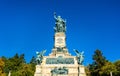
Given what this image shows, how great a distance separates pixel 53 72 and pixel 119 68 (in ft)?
57.3

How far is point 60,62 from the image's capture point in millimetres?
Answer: 39406

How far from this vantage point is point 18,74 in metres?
47.3

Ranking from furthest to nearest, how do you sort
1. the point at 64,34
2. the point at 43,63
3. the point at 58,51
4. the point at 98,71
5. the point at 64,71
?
the point at 98,71 → the point at 64,34 → the point at 58,51 → the point at 43,63 → the point at 64,71

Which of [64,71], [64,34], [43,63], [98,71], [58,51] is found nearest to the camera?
[64,71]

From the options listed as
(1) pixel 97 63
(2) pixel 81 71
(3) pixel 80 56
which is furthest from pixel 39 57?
(1) pixel 97 63

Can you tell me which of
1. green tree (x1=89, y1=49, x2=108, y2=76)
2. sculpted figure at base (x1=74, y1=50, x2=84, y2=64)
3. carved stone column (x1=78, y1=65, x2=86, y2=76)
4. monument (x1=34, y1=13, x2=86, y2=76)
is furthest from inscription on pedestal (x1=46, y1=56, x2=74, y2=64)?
green tree (x1=89, y1=49, x2=108, y2=76)

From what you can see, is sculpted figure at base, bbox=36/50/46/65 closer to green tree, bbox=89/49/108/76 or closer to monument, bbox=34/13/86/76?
monument, bbox=34/13/86/76

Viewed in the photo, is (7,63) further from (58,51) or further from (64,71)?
(64,71)

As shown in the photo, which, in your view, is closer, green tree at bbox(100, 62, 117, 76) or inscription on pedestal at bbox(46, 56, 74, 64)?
inscription on pedestal at bbox(46, 56, 74, 64)

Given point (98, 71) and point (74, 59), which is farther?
point (98, 71)

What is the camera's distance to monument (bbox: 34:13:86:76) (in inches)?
1487

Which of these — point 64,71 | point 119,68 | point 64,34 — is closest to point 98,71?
point 119,68

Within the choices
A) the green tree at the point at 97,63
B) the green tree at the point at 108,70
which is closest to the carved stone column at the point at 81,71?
the green tree at the point at 108,70

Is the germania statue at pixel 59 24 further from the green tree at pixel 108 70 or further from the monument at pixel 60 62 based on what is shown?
the green tree at pixel 108 70
